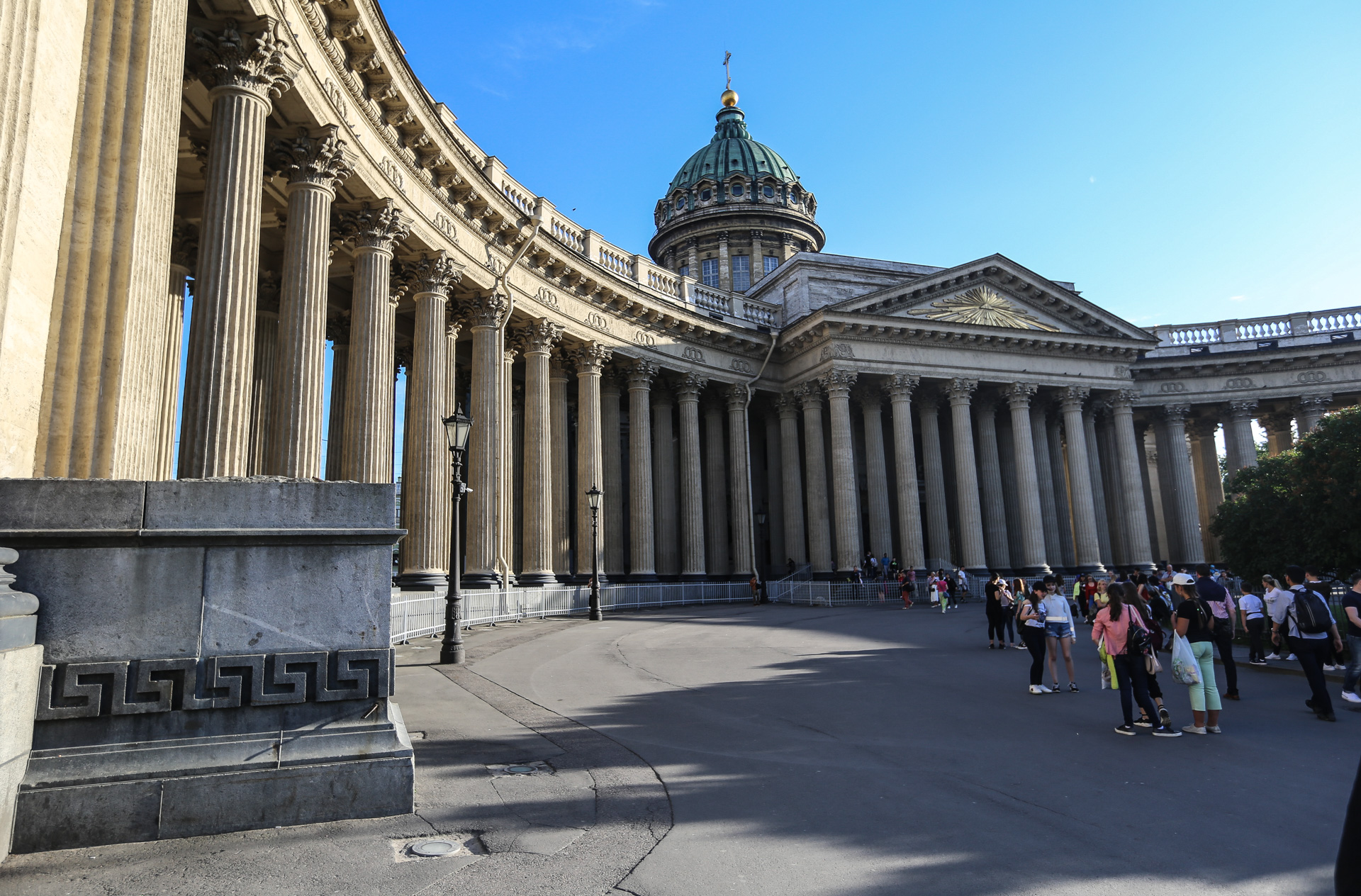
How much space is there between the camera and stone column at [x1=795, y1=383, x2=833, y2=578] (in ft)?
Result: 109

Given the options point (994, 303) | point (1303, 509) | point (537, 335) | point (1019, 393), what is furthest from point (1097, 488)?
point (537, 335)

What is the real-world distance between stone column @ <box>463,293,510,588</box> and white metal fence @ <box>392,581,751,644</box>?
93 centimetres

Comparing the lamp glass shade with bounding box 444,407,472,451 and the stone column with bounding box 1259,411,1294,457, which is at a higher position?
the stone column with bounding box 1259,411,1294,457

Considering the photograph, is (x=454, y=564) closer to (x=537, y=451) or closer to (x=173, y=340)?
(x=173, y=340)

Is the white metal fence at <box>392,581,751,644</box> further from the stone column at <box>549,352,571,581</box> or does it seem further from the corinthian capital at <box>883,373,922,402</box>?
the corinthian capital at <box>883,373,922,402</box>

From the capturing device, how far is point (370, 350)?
17.0m

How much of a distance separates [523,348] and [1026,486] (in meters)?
23.8

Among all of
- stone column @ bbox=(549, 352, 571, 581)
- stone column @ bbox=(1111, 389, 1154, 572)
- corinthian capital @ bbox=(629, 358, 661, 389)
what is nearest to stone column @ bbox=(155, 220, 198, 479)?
stone column @ bbox=(549, 352, 571, 581)

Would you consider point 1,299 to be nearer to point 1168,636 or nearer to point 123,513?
point 123,513

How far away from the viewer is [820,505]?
33.8 m

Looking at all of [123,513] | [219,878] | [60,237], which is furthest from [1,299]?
[219,878]

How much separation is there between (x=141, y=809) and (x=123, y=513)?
6.01 feet

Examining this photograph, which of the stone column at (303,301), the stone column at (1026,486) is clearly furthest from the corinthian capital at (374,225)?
the stone column at (1026,486)

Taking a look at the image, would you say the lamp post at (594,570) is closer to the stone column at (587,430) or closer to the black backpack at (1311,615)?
the stone column at (587,430)
